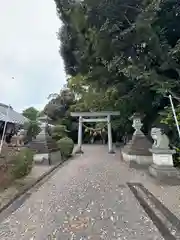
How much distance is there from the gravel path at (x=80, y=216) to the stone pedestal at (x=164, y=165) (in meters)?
1.19

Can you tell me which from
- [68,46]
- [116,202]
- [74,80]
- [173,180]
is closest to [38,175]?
[116,202]

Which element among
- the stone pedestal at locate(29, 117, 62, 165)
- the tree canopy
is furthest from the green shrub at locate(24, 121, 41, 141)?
the tree canopy

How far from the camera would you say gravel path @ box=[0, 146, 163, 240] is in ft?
9.75

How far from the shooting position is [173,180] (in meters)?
5.93

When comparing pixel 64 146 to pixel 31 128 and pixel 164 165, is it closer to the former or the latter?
pixel 31 128

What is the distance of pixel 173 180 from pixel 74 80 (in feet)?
40.3

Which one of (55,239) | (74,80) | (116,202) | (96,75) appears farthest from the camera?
(74,80)

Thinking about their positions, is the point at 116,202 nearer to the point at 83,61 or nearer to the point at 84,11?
the point at 84,11

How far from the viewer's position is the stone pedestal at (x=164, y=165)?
6081mm

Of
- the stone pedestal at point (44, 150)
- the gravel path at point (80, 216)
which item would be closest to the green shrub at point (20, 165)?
the gravel path at point (80, 216)

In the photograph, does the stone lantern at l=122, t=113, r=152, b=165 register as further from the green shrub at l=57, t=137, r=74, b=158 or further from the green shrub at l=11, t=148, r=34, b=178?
the green shrub at l=11, t=148, r=34, b=178

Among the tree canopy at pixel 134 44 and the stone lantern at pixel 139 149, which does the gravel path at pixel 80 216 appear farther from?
the tree canopy at pixel 134 44

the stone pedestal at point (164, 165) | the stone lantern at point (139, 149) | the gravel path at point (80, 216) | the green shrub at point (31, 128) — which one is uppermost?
the green shrub at point (31, 128)

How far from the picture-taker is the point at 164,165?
6379 mm
